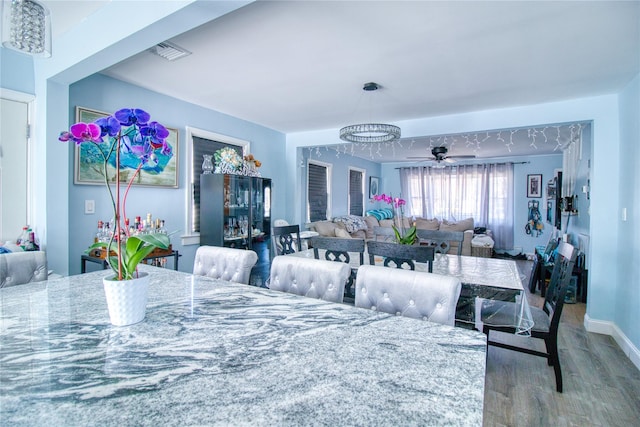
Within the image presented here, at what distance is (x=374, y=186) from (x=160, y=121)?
19.6 ft

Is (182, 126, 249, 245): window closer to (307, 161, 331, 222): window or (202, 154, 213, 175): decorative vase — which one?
(202, 154, 213, 175): decorative vase

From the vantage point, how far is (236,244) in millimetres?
3686

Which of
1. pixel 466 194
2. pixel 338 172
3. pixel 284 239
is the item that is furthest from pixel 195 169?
pixel 466 194

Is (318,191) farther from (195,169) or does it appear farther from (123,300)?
(123,300)

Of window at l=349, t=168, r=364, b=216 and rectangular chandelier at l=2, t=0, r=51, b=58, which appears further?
window at l=349, t=168, r=364, b=216

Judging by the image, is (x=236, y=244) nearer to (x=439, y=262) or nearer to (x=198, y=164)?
(x=198, y=164)

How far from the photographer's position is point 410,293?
1.24 m

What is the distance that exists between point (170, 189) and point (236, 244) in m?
0.92

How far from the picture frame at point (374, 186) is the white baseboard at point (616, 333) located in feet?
17.7

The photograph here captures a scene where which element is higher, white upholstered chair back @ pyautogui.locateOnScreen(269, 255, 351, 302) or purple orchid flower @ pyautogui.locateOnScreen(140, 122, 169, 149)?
purple orchid flower @ pyautogui.locateOnScreen(140, 122, 169, 149)

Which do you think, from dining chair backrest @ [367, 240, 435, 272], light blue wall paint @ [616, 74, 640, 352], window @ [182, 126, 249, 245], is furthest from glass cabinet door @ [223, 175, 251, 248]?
light blue wall paint @ [616, 74, 640, 352]

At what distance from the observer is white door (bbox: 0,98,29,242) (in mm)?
2334

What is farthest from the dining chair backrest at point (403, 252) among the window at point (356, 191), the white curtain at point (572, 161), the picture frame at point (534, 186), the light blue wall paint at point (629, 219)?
the picture frame at point (534, 186)

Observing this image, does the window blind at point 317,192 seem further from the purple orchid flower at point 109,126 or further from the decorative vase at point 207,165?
the purple orchid flower at point 109,126
